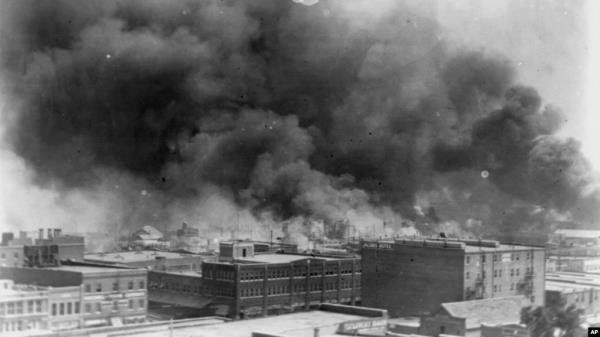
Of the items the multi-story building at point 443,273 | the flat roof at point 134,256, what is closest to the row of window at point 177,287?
the flat roof at point 134,256

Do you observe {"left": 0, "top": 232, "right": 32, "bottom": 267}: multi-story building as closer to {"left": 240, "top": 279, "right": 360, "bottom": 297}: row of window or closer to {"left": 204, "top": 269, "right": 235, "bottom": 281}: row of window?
{"left": 204, "top": 269, "right": 235, "bottom": 281}: row of window

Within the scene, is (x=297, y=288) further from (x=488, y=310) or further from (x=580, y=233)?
(x=580, y=233)

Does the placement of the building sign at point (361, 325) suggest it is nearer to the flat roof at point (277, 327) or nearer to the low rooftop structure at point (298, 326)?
the low rooftop structure at point (298, 326)

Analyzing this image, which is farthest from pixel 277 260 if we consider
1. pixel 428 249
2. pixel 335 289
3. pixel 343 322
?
pixel 343 322

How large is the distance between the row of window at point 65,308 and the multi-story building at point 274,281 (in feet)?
50.0

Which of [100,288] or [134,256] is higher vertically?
[134,256]

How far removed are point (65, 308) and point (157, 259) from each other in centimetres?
2490

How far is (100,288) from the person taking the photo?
114 ft

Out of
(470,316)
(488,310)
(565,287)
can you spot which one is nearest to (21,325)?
(470,316)

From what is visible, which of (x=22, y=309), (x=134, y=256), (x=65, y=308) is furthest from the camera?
(x=134, y=256)

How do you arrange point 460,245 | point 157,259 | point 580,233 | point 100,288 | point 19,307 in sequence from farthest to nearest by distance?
point 580,233, point 157,259, point 460,245, point 100,288, point 19,307

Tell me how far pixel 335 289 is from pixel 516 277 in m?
12.7

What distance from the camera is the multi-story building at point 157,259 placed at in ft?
181

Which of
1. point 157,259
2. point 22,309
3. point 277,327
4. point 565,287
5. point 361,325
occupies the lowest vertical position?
point 277,327
